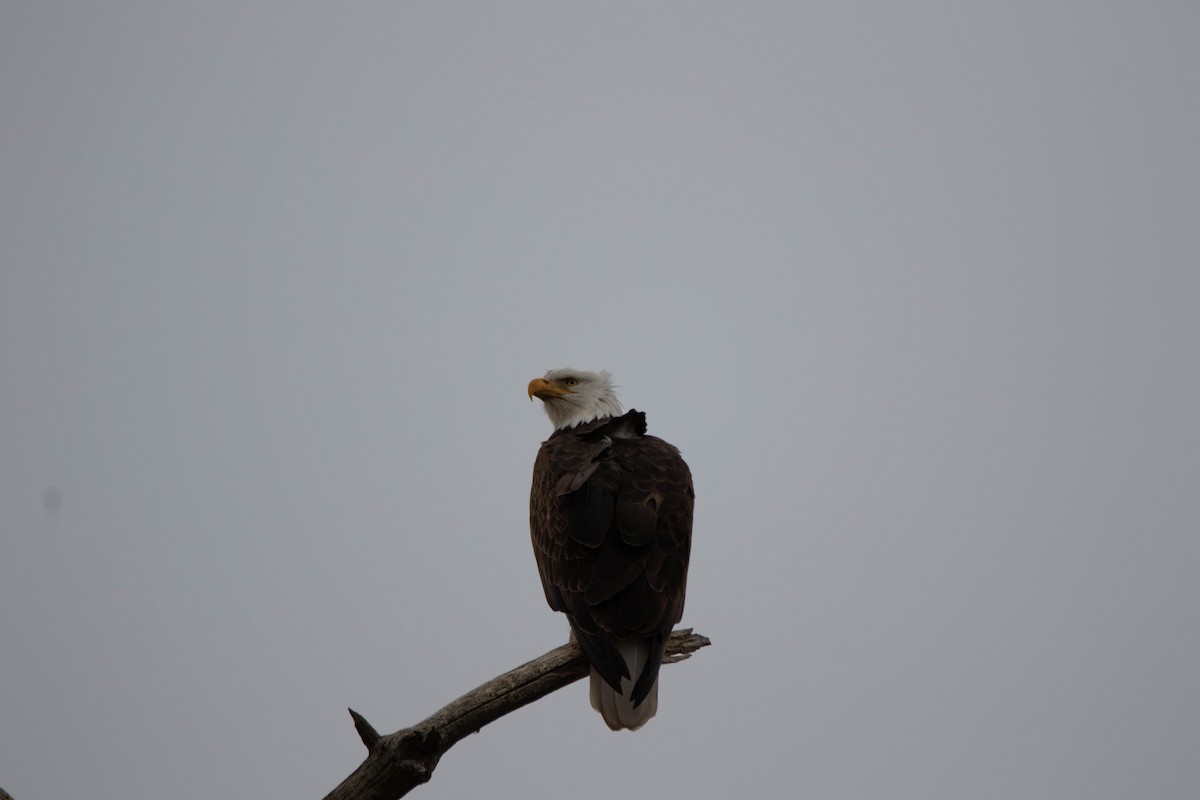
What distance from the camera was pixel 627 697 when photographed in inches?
195

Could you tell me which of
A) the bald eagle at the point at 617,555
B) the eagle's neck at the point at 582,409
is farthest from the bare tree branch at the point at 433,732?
the eagle's neck at the point at 582,409

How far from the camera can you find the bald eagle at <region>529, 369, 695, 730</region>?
4.86m

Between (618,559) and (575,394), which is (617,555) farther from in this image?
(575,394)

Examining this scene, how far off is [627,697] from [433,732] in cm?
132

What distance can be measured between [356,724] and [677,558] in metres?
1.98

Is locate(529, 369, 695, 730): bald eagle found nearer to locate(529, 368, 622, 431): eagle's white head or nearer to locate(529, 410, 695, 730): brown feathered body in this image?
locate(529, 410, 695, 730): brown feathered body

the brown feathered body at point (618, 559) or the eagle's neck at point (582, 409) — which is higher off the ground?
the eagle's neck at point (582, 409)

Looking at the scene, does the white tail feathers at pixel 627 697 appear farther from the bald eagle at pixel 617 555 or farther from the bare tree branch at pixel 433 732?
the bare tree branch at pixel 433 732

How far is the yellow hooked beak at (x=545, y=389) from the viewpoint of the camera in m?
7.39

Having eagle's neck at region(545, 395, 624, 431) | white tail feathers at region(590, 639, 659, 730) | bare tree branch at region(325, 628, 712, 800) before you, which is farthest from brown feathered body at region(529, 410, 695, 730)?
eagle's neck at region(545, 395, 624, 431)

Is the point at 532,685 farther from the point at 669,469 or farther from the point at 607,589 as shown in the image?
the point at 669,469

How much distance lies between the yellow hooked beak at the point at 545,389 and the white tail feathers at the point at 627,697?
2.81 meters

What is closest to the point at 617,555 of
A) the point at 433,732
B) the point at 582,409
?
the point at 433,732

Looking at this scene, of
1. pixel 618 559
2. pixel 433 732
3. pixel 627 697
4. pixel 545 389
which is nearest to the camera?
pixel 433 732
